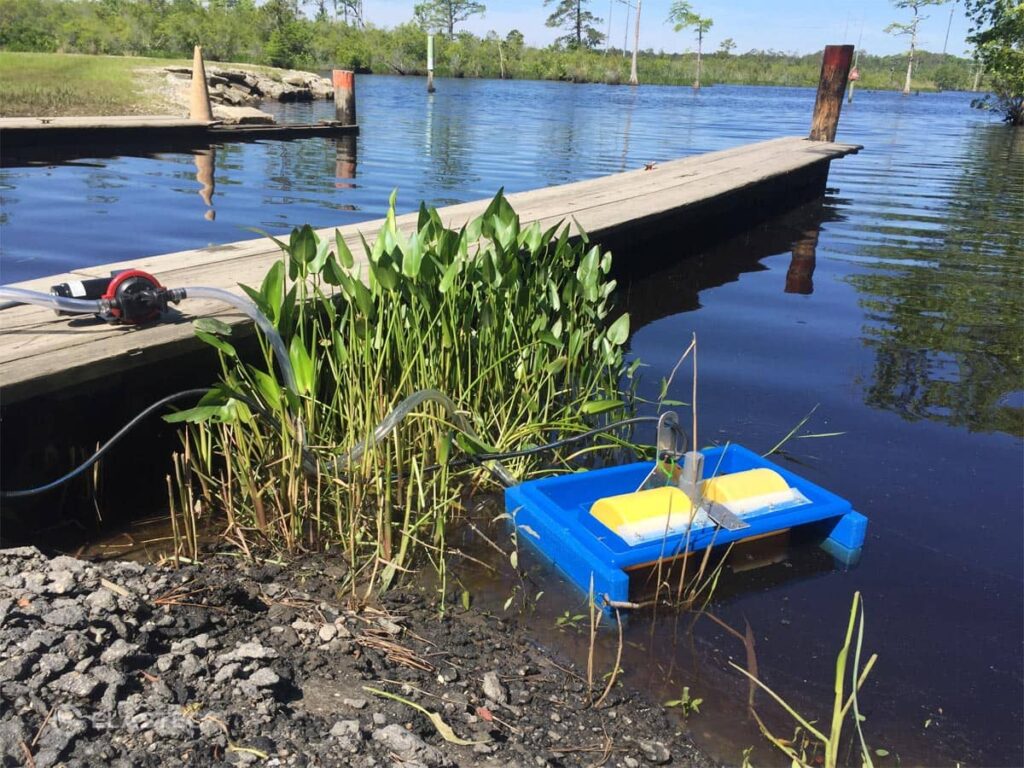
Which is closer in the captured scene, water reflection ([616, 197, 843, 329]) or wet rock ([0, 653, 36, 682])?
wet rock ([0, 653, 36, 682])

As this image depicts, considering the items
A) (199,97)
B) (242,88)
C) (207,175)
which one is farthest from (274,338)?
(242,88)

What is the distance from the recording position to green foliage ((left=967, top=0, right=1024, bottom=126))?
2983cm

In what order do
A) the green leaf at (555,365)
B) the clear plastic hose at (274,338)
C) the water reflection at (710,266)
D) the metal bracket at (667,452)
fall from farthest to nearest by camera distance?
the water reflection at (710,266), the green leaf at (555,365), the metal bracket at (667,452), the clear plastic hose at (274,338)

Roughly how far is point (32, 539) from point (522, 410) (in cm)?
188

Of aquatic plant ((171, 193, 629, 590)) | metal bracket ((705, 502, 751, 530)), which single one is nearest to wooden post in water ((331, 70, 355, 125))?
aquatic plant ((171, 193, 629, 590))

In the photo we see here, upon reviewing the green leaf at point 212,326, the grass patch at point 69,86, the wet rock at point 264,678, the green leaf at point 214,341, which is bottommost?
the wet rock at point 264,678

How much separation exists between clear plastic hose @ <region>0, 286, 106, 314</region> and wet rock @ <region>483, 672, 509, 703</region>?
1869 mm

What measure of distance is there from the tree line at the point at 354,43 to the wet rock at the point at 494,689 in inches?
1582

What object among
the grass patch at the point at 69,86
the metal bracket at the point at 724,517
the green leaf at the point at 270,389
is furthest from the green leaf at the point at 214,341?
the grass patch at the point at 69,86

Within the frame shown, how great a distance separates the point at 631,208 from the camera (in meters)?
6.89

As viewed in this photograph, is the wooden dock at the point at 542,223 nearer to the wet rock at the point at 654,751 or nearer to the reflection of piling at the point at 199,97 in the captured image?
the wet rock at the point at 654,751

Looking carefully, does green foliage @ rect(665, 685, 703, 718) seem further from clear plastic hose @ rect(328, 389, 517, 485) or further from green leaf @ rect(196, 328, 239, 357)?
green leaf @ rect(196, 328, 239, 357)

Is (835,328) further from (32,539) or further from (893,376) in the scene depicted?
(32,539)

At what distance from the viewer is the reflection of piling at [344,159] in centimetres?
1260
